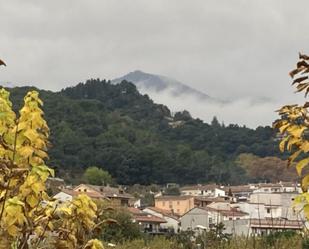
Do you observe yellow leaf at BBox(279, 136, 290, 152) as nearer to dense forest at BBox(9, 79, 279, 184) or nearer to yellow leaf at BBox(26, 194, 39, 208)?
yellow leaf at BBox(26, 194, 39, 208)

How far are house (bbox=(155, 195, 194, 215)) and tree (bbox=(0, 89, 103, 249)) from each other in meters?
59.1

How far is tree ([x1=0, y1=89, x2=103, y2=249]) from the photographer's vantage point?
→ 2854mm

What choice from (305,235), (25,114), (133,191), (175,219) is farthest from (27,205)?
(133,191)

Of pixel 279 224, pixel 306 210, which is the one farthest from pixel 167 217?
pixel 306 210

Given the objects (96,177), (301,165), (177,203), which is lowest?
(177,203)

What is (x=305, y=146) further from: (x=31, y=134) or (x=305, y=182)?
(x=31, y=134)

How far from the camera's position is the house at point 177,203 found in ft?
210

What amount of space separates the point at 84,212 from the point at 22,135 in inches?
21.9

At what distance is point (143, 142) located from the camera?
316 feet

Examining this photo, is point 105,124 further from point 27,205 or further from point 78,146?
point 27,205

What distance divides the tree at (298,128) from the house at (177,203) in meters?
60.7

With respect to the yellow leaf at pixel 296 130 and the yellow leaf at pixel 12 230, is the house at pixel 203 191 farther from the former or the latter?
the yellow leaf at pixel 296 130

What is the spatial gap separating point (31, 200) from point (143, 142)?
92.9m

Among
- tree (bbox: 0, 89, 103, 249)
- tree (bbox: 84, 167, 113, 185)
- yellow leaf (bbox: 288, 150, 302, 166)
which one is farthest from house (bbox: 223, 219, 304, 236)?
tree (bbox: 84, 167, 113, 185)
